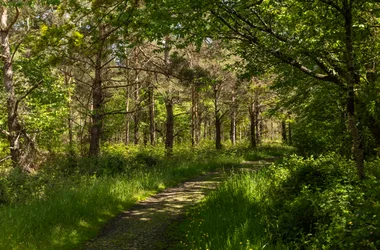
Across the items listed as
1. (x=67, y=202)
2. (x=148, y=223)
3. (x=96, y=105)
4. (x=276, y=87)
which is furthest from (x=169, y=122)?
(x=148, y=223)

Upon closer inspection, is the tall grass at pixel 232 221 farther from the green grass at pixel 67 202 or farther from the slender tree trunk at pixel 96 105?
the slender tree trunk at pixel 96 105

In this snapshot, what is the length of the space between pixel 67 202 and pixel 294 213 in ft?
17.5

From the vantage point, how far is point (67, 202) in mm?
7430

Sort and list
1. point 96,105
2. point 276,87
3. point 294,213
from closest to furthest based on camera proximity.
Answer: point 294,213 → point 276,87 → point 96,105

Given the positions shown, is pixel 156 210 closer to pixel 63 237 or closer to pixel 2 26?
pixel 63 237

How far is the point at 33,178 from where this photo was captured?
957cm

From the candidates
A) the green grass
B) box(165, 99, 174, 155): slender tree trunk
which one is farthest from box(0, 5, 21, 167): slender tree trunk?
box(165, 99, 174, 155): slender tree trunk

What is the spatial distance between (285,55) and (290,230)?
173 inches

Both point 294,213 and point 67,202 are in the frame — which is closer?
point 294,213

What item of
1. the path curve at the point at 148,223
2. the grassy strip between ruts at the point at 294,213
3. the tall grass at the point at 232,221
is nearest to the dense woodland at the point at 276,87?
the grassy strip between ruts at the point at 294,213

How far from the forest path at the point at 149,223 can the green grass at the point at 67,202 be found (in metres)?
0.33

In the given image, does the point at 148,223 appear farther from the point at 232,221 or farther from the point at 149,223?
the point at 232,221

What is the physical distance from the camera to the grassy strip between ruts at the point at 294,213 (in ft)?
12.4

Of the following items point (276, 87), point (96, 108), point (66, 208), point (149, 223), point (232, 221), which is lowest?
point (149, 223)
